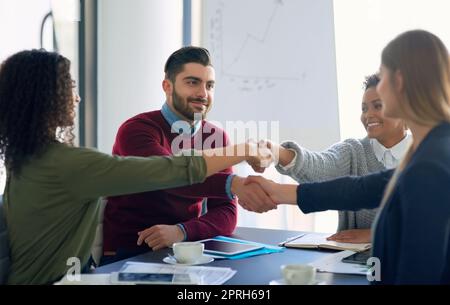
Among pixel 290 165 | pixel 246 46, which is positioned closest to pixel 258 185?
pixel 290 165

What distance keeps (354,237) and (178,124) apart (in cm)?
96

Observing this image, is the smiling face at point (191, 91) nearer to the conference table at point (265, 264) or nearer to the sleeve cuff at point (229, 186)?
the sleeve cuff at point (229, 186)

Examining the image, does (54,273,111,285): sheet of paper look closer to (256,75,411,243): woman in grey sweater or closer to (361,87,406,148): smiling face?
(256,75,411,243): woman in grey sweater

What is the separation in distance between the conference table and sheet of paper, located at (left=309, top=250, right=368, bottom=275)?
23 mm

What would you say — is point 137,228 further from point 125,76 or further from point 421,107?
point 125,76

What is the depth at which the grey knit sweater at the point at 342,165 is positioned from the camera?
7.20 ft

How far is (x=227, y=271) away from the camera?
1.50 meters

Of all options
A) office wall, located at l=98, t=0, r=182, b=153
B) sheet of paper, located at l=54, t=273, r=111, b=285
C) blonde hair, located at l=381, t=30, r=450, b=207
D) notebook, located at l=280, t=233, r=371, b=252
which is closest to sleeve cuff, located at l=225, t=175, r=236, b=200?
notebook, located at l=280, t=233, r=371, b=252

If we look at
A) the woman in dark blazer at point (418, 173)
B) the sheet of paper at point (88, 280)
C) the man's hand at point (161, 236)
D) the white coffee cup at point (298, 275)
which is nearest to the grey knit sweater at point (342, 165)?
Result: the man's hand at point (161, 236)

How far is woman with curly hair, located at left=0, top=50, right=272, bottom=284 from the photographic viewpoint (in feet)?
5.11

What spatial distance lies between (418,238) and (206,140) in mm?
1494

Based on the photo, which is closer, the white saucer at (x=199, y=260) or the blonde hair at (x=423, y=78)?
the blonde hair at (x=423, y=78)

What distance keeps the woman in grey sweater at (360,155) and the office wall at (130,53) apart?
147cm
